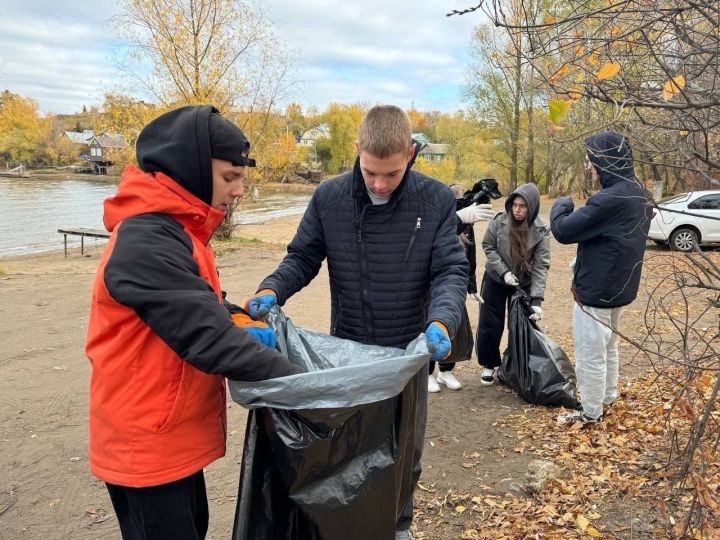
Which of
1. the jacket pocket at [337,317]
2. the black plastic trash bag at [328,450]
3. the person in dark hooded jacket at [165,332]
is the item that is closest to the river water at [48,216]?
the jacket pocket at [337,317]

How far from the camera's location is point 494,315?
4.45 meters

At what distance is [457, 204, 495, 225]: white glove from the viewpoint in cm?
430

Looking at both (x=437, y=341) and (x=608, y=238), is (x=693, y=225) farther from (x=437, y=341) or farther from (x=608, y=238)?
(x=437, y=341)

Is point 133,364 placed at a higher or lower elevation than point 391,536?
higher

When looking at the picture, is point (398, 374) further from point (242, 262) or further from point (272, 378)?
point (242, 262)

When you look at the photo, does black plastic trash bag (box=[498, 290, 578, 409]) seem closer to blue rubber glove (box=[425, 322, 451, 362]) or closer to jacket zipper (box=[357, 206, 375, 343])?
jacket zipper (box=[357, 206, 375, 343])

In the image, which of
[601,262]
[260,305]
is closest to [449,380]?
[601,262]

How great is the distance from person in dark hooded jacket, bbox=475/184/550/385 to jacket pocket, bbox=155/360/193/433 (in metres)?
3.09

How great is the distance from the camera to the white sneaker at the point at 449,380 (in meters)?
4.48

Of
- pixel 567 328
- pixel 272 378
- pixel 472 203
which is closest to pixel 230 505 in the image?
pixel 272 378

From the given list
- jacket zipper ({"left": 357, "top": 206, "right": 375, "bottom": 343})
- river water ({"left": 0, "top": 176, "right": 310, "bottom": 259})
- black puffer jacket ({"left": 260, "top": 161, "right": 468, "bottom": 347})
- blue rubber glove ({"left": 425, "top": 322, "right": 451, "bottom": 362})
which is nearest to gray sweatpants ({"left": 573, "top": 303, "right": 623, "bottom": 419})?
black puffer jacket ({"left": 260, "top": 161, "right": 468, "bottom": 347})

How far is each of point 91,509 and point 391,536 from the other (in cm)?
199

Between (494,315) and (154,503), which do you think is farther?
(494,315)

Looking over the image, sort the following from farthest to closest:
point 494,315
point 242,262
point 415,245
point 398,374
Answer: point 242,262 < point 494,315 < point 415,245 < point 398,374
